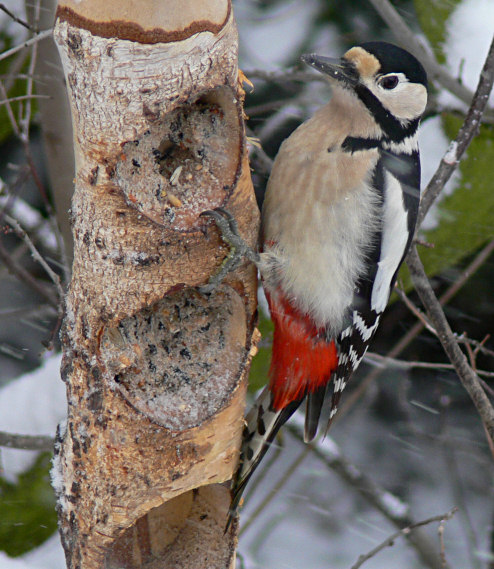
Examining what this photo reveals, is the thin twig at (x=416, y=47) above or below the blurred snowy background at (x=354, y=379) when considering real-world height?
above

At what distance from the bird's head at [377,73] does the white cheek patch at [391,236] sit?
253 mm

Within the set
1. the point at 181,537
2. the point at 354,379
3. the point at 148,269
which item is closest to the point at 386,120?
the point at 148,269

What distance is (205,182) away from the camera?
196 centimetres

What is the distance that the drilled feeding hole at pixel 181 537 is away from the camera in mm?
2320

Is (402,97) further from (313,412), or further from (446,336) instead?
(313,412)

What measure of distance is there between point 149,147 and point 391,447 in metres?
3.26

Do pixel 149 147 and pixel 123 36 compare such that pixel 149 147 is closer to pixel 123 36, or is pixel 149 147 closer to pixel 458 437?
pixel 123 36

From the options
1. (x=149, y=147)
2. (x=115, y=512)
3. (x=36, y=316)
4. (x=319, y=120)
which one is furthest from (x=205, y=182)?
(x=36, y=316)

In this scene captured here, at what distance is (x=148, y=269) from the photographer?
188cm

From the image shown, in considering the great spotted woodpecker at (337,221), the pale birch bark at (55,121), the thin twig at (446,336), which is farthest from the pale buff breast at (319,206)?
the pale birch bark at (55,121)

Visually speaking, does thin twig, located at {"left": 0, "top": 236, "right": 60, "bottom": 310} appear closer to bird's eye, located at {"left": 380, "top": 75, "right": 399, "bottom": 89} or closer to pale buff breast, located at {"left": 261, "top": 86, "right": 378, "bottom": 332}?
pale buff breast, located at {"left": 261, "top": 86, "right": 378, "bottom": 332}

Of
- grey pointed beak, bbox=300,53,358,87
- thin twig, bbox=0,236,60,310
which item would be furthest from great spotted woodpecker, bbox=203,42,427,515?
thin twig, bbox=0,236,60,310

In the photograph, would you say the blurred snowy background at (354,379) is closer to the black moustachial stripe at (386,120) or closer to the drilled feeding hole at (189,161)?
the black moustachial stripe at (386,120)

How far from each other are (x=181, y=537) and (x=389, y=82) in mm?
1631
